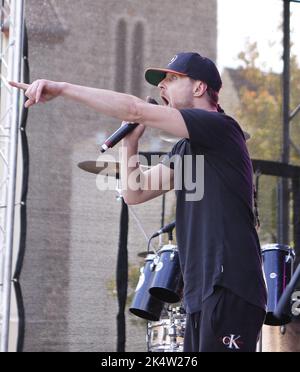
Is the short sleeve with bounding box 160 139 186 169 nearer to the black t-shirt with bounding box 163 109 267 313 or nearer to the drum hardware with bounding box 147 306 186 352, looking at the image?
the black t-shirt with bounding box 163 109 267 313

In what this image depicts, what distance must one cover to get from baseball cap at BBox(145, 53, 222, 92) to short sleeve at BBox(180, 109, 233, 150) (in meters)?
0.21

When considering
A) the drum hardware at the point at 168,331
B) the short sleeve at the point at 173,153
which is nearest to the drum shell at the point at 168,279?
the drum hardware at the point at 168,331

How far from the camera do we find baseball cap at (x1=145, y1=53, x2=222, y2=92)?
264 cm

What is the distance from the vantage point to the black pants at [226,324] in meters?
2.35

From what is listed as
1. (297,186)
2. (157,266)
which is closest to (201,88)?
(157,266)

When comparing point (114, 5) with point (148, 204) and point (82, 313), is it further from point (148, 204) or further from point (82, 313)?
point (82, 313)

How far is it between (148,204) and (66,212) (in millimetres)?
584

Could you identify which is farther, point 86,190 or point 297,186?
point 297,186

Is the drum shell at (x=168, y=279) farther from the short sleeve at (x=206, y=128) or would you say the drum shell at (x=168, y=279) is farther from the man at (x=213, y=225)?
the short sleeve at (x=206, y=128)

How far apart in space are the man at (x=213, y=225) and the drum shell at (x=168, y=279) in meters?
1.83

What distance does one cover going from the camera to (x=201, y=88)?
8.66 feet

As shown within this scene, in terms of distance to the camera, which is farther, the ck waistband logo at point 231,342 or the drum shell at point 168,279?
the drum shell at point 168,279
